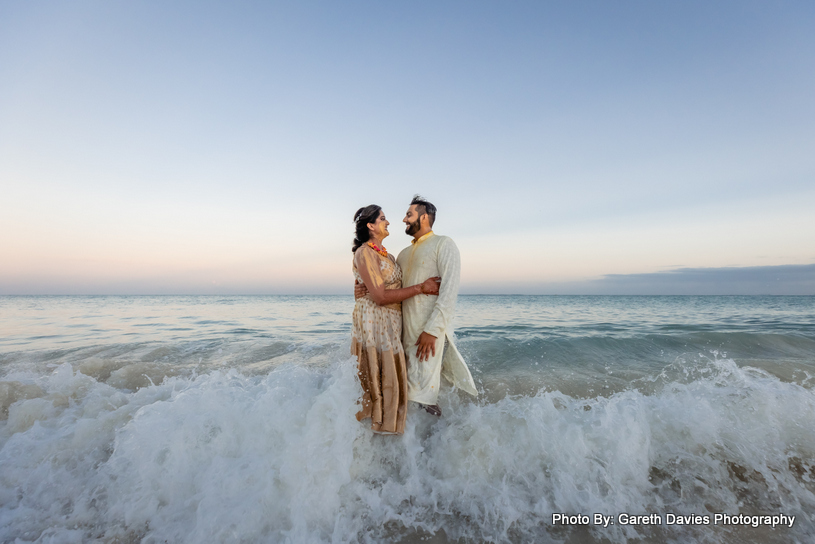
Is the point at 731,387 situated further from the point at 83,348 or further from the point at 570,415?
the point at 83,348

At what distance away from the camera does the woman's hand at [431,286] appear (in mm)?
3645

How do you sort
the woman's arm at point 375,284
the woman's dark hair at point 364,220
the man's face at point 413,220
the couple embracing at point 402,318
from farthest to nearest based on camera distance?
the man's face at point 413,220, the woman's dark hair at point 364,220, the couple embracing at point 402,318, the woman's arm at point 375,284

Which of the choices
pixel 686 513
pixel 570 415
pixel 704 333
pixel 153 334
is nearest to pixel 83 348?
pixel 153 334

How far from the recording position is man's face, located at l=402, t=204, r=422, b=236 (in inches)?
153

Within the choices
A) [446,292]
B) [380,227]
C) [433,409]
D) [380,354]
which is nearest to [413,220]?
[380,227]

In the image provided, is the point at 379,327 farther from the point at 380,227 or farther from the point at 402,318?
the point at 380,227

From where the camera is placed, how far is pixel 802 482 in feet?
10.6

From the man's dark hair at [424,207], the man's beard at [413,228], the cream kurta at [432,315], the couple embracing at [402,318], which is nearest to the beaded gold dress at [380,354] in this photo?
the couple embracing at [402,318]

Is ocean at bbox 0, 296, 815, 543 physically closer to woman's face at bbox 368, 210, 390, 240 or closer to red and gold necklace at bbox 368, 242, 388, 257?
red and gold necklace at bbox 368, 242, 388, 257

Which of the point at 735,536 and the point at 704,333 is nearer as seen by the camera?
the point at 735,536

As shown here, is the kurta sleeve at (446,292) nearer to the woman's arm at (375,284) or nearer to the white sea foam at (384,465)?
the woman's arm at (375,284)

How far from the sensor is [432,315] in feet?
11.9

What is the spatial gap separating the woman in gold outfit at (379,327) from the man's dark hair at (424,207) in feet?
1.41

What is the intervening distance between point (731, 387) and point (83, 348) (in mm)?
12537
